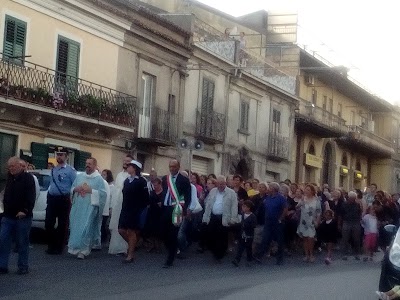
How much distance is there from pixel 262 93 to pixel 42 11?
16.6 metres

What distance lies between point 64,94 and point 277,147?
18015mm

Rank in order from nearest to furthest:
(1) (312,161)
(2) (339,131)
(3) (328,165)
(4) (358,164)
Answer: (1) (312,161) → (2) (339,131) → (3) (328,165) → (4) (358,164)

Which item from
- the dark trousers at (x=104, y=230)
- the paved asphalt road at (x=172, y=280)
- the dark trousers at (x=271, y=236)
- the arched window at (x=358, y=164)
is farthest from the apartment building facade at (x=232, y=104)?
the paved asphalt road at (x=172, y=280)

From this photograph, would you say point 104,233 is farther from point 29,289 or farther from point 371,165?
point 371,165

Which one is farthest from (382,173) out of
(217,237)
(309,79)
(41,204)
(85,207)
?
(85,207)

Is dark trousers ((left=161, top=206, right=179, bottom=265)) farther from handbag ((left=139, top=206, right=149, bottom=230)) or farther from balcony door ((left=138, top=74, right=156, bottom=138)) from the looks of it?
balcony door ((left=138, top=74, right=156, bottom=138))

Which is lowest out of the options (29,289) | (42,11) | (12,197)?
(29,289)

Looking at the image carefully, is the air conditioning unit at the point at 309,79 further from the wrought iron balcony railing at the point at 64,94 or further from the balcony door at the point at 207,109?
the wrought iron balcony railing at the point at 64,94

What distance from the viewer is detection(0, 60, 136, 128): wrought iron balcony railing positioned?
24219 millimetres

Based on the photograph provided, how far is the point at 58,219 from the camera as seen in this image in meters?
16.9

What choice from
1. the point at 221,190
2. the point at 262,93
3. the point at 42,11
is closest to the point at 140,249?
the point at 221,190

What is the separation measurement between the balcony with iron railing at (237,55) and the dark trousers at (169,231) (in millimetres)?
18745

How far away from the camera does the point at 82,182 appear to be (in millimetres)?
16812

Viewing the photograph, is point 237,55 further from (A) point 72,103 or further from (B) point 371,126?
(B) point 371,126
